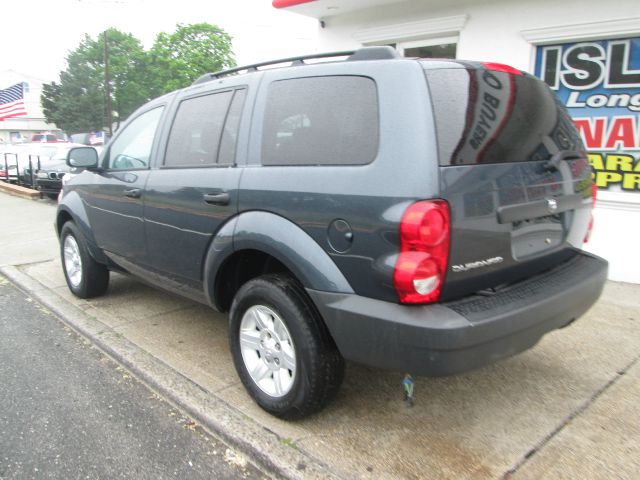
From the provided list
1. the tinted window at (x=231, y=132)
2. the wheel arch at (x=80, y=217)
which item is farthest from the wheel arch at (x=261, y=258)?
the wheel arch at (x=80, y=217)

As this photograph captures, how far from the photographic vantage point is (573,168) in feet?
9.33

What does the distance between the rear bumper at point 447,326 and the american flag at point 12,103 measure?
71.5ft

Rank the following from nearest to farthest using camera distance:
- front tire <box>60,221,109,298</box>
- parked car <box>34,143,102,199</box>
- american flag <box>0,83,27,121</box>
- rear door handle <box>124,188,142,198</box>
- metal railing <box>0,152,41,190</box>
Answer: rear door handle <box>124,188,142,198</box>
front tire <box>60,221,109,298</box>
parked car <box>34,143,102,199</box>
metal railing <box>0,152,41,190</box>
american flag <box>0,83,27,121</box>

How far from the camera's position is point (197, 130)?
137 inches

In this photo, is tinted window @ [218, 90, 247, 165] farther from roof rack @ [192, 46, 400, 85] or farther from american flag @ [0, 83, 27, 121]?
american flag @ [0, 83, 27, 121]

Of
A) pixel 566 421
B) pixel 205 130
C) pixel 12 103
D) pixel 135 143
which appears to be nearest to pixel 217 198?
pixel 205 130

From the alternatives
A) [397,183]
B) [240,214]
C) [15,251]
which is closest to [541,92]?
[397,183]

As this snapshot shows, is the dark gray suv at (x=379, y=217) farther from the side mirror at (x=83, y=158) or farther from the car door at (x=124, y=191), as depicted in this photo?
the side mirror at (x=83, y=158)

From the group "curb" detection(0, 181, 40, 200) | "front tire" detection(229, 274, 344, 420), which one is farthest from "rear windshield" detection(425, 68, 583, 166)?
"curb" detection(0, 181, 40, 200)

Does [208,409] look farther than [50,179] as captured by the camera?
No

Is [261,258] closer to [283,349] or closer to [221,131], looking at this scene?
[283,349]

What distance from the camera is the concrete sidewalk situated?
2.47m

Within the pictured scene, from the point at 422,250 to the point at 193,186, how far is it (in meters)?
1.70

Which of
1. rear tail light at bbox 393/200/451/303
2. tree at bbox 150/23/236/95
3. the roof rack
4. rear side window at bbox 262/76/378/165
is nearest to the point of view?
rear tail light at bbox 393/200/451/303
